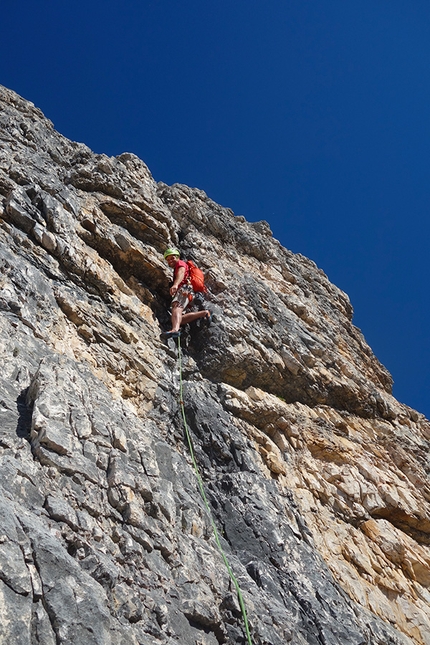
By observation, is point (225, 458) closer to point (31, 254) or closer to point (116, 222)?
point (31, 254)

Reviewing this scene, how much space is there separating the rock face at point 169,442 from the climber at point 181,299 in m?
0.32

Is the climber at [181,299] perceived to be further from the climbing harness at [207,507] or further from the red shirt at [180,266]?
the climbing harness at [207,507]

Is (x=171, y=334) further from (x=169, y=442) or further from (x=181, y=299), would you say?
(x=169, y=442)

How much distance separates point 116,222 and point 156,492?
24.0 ft

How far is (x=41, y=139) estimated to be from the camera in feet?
42.9

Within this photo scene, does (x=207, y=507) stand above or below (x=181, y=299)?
below

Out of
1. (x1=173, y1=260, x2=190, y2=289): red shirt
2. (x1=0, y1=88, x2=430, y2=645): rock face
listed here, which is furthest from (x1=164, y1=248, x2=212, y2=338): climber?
(x1=0, y1=88, x2=430, y2=645): rock face

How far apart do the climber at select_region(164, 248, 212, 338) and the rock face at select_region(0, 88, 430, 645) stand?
32 cm

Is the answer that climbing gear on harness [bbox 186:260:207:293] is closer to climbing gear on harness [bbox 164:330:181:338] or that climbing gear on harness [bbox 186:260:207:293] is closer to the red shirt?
the red shirt

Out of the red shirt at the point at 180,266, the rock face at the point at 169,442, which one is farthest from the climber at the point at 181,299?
the rock face at the point at 169,442

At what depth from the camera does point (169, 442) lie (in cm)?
802

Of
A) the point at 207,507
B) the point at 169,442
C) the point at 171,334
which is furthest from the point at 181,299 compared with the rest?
the point at 207,507

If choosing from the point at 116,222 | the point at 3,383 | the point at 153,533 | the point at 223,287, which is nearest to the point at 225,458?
the point at 153,533

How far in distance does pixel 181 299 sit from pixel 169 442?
381 centimetres
